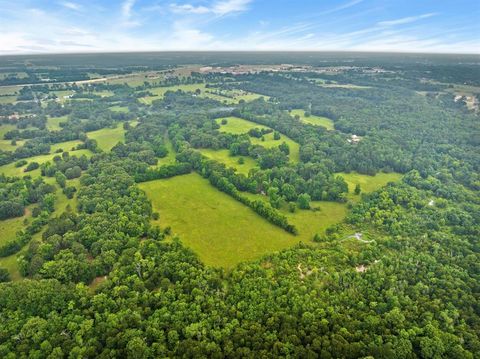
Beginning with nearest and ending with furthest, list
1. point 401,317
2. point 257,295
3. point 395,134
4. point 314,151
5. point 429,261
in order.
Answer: point 401,317 → point 257,295 → point 429,261 → point 314,151 → point 395,134

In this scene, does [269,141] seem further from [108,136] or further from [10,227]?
[10,227]

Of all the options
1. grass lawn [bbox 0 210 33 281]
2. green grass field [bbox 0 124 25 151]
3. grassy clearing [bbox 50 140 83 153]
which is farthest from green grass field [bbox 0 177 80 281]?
green grass field [bbox 0 124 25 151]

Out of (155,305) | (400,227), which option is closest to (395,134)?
(400,227)

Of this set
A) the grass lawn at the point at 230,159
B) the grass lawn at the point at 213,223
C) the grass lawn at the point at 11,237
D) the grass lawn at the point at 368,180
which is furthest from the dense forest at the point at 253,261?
the grass lawn at the point at 213,223

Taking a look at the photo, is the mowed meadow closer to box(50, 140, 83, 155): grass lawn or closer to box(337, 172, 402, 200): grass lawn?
box(337, 172, 402, 200): grass lawn

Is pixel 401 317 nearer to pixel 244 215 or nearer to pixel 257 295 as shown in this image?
pixel 257 295

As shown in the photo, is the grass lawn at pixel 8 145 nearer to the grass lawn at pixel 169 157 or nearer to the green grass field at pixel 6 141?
the green grass field at pixel 6 141
